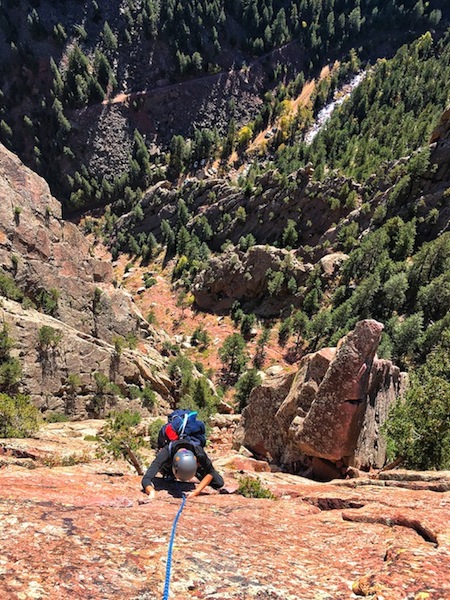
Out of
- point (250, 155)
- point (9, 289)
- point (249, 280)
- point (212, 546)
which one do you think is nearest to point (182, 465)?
point (212, 546)

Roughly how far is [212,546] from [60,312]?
122ft

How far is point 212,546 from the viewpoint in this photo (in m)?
6.59

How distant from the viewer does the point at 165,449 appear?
1021 centimetres

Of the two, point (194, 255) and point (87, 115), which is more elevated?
point (87, 115)

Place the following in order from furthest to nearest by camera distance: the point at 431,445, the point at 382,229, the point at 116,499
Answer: the point at 382,229 → the point at 431,445 → the point at 116,499

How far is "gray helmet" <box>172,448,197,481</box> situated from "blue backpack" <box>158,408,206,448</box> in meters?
0.57

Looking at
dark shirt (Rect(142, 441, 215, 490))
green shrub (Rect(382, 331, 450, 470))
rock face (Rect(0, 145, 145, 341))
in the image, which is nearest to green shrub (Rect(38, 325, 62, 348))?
rock face (Rect(0, 145, 145, 341))

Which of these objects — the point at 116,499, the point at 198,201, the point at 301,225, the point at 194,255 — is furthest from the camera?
the point at 198,201

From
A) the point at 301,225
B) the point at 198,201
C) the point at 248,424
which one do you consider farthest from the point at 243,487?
the point at 198,201

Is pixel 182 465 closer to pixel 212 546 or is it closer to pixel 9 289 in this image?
pixel 212 546

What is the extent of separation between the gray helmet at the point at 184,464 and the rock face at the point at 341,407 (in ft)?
36.5

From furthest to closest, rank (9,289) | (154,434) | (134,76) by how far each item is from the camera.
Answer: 1. (134,76)
2. (9,289)
3. (154,434)

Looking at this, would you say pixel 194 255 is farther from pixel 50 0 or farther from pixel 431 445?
pixel 50 0

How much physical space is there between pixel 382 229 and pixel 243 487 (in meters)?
65.6
